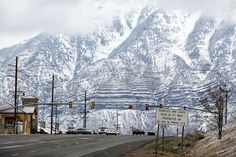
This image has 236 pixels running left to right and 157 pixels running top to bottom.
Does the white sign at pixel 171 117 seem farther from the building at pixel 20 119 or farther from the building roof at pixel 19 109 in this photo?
the building roof at pixel 19 109

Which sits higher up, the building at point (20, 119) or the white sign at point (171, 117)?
the white sign at point (171, 117)

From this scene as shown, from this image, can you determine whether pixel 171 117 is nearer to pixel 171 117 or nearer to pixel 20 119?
pixel 171 117

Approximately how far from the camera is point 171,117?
3588 centimetres

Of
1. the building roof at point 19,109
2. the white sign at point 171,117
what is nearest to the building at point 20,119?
the building roof at point 19,109

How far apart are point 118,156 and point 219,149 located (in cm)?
690

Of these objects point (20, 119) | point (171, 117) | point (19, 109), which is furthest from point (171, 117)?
point (19, 109)

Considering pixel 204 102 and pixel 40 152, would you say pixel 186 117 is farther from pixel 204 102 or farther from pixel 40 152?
pixel 204 102

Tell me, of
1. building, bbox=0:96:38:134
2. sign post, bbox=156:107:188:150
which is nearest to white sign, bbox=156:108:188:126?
sign post, bbox=156:107:188:150

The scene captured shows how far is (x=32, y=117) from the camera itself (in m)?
127

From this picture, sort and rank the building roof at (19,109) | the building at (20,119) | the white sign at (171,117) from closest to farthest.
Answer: the white sign at (171,117) → the building at (20,119) → the building roof at (19,109)

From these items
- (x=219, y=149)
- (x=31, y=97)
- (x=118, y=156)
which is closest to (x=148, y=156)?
(x=118, y=156)

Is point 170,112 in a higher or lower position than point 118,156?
higher

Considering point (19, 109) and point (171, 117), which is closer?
point (171, 117)

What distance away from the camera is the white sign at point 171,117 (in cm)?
3569
